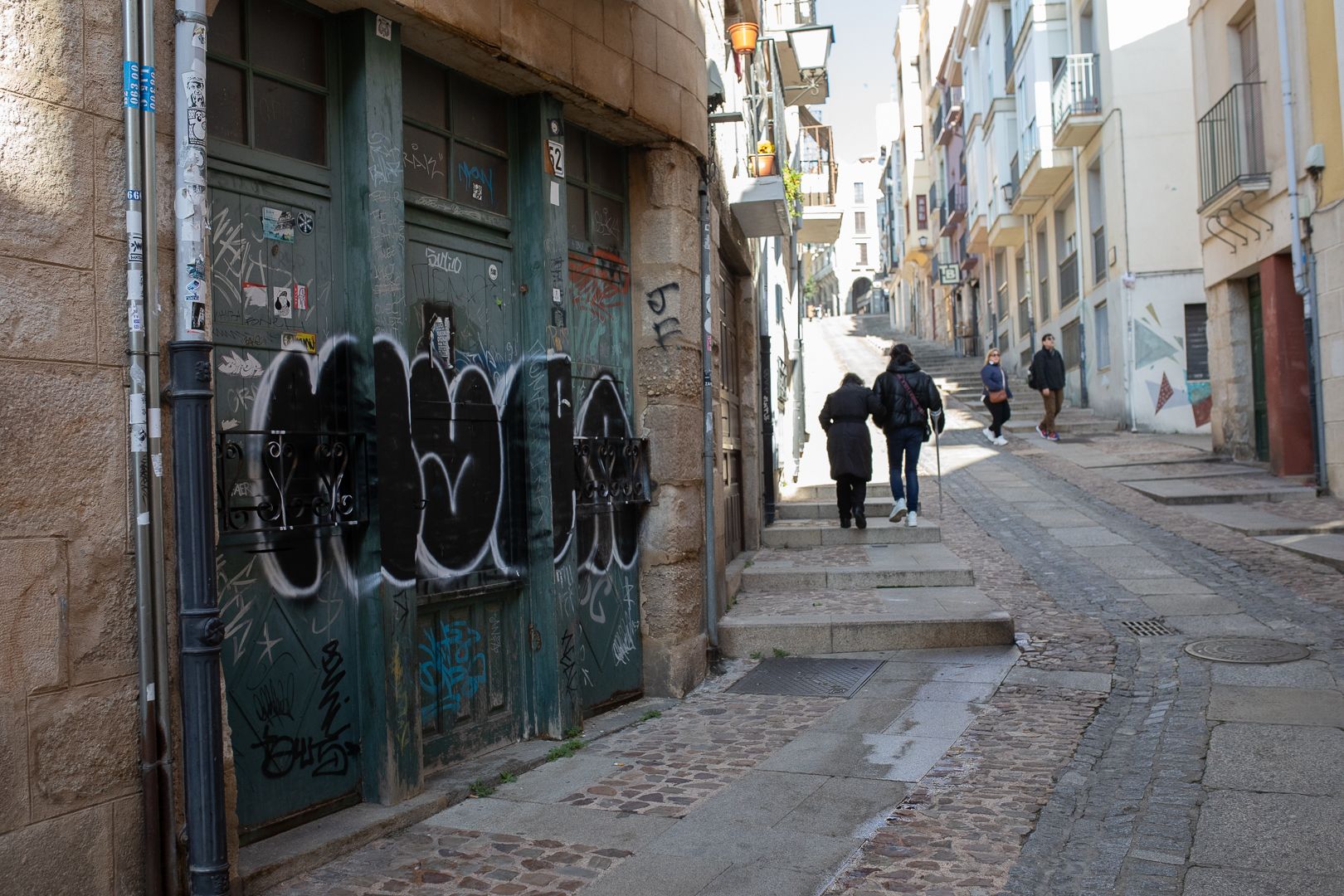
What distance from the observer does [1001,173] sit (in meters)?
28.1

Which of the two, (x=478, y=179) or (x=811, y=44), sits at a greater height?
(x=811, y=44)

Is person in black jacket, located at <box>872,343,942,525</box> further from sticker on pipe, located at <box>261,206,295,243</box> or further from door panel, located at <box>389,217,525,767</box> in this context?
sticker on pipe, located at <box>261,206,295,243</box>

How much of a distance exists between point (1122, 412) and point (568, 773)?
17595 millimetres

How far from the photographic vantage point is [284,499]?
13.6 ft

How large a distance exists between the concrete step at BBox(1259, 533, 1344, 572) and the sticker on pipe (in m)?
8.16

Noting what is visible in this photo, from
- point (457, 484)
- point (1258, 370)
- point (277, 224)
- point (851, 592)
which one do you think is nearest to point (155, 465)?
point (277, 224)

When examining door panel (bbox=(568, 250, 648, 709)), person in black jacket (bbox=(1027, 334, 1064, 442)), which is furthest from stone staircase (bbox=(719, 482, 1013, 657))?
person in black jacket (bbox=(1027, 334, 1064, 442))

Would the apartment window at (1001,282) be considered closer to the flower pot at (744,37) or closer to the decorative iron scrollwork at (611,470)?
the flower pot at (744,37)

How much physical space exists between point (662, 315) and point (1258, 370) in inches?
449

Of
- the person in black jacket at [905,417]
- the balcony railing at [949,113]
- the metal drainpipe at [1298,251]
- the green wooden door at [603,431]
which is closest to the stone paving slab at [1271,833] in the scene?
the green wooden door at [603,431]

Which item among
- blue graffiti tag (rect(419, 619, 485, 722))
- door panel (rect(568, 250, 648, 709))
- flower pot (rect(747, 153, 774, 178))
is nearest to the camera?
blue graffiti tag (rect(419, 619, 485, 722))

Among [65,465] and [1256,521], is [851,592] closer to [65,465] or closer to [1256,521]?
[1256,521]

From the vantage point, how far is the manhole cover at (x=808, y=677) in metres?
6.61

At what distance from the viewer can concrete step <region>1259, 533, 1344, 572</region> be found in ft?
29.9
